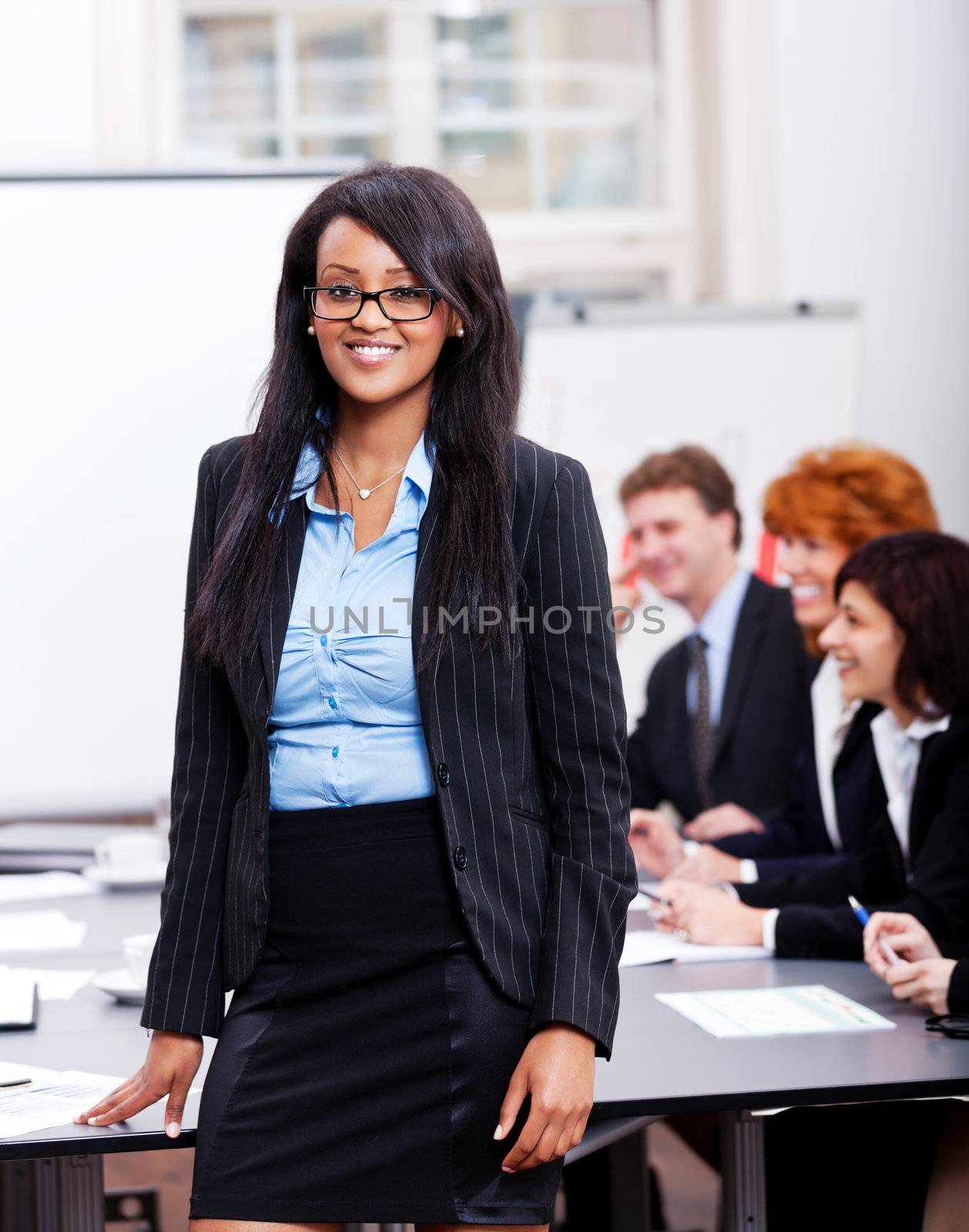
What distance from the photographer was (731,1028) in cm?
165

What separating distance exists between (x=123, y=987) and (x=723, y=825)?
148 centimetres

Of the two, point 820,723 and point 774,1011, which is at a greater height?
point 820,723

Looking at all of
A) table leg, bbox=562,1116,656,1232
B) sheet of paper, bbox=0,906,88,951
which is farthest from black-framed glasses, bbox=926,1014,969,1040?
sheet of paper, bbox=0,906,88,951

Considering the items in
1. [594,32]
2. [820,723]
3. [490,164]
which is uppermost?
[594,32]

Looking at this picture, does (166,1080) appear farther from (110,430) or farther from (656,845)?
(110,430)

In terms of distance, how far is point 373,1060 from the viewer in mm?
1198

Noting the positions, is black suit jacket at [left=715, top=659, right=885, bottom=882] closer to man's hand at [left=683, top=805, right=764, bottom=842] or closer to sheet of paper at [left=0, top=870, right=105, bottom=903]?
man's hand at [left=683, top=805, right=764, bottom=842]

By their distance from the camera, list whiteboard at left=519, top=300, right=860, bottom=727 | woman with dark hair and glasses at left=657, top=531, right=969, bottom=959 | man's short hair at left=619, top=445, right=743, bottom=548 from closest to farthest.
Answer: woman with dark hair and glasses at left=657, top=531, right=969, bottom=959 → man's short hair at left=619, top=445, right=743, bottom=548 → whiteboard at left=519, top=300, right=860, bottom=727

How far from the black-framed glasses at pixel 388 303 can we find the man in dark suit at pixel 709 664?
7.17 ft

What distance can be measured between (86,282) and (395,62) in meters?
1.89

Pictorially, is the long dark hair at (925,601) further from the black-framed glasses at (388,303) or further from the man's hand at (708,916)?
the black-framed glasses at (388,303)

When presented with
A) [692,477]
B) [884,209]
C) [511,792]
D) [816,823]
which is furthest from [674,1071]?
[884,209]

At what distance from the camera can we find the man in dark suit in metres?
3.28

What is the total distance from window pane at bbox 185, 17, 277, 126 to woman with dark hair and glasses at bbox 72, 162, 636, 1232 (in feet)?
11.9
